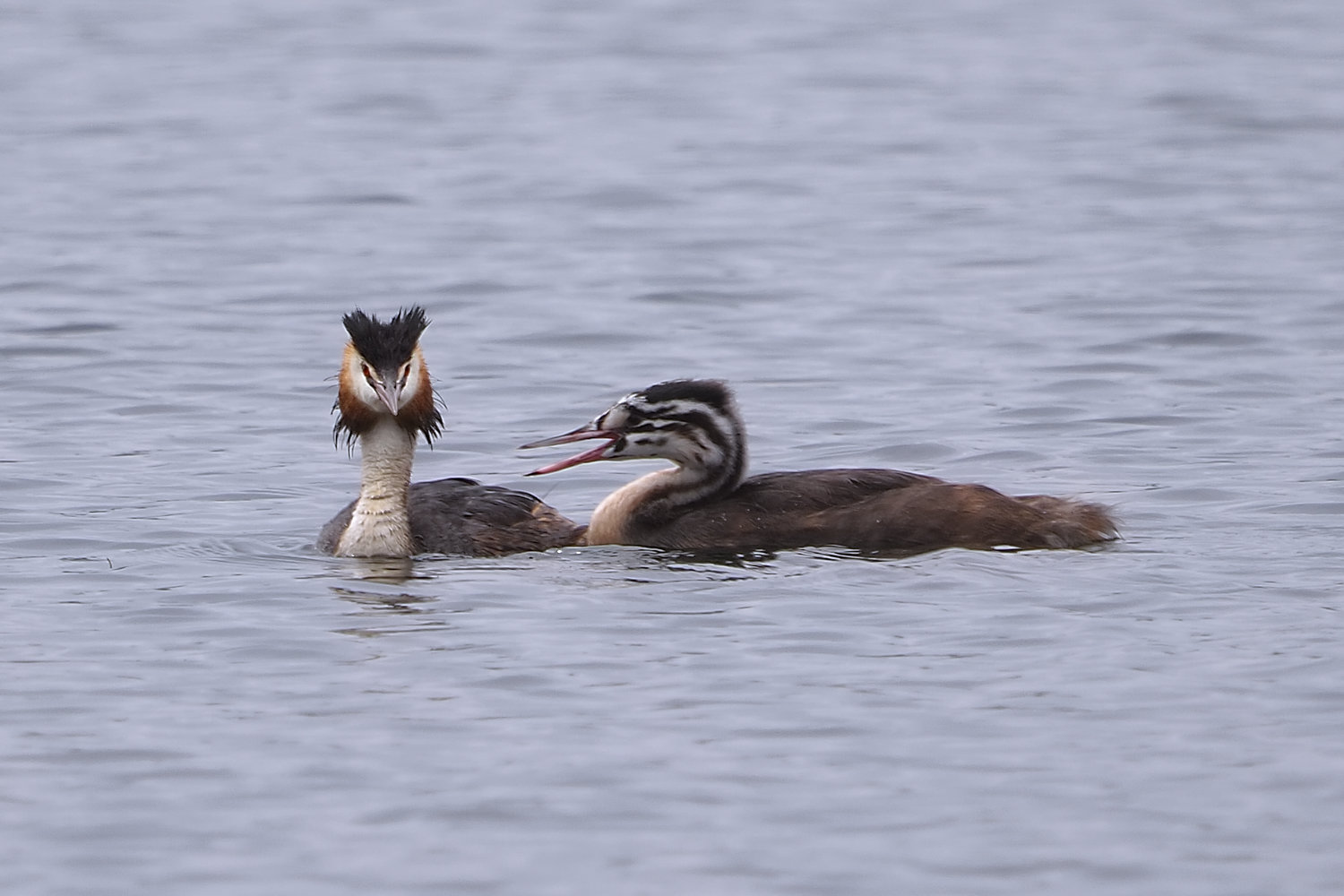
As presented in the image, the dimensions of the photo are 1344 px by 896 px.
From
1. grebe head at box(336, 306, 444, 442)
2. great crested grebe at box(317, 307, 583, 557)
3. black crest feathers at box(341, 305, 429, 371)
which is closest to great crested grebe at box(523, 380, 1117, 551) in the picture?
great crested grebe at box(317, 307, 583, 557)

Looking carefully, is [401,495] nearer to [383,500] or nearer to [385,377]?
[383,500]

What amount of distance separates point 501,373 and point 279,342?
2.02 metres

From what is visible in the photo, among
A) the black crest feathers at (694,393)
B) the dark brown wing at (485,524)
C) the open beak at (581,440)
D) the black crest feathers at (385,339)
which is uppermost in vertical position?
the black crest feathers at (385,339)

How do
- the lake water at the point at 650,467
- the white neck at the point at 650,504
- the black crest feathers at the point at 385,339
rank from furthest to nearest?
1. the white neck at the point at 650,504
2. the black crest feathers at the point at 385,339
3. the lake water at the point at 650,467

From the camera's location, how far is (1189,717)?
8.97 m

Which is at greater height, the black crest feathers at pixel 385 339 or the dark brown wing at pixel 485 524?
the black crest feathers at pixel 385 339

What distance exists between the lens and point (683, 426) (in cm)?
1215

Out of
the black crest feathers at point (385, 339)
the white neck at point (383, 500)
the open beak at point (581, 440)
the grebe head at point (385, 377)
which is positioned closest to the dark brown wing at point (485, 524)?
the white neck at point (383, 500)

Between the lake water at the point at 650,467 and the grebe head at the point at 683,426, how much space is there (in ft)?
1.92

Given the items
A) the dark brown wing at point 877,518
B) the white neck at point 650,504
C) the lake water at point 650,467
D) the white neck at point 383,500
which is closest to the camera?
the lake water at point 650,467

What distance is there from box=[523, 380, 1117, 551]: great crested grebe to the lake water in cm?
21

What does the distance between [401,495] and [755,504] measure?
Answer: 178 cm

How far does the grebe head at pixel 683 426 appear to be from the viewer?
12.1m

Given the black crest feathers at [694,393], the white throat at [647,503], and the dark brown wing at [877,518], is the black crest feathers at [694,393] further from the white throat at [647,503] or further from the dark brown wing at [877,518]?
the dark brown wing at [877,518]
